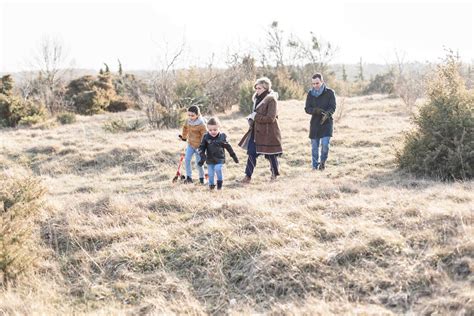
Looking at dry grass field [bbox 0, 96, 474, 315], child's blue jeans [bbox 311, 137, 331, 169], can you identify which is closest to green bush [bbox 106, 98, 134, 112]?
dry grass field [bbox 0, 96, 474, 315]

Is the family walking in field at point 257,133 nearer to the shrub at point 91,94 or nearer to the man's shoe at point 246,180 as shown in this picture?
the man's shoe at point 246,180

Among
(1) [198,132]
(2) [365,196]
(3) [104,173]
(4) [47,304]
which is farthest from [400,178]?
(3) [104,173]

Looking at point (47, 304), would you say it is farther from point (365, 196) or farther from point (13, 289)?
point (365, 196)

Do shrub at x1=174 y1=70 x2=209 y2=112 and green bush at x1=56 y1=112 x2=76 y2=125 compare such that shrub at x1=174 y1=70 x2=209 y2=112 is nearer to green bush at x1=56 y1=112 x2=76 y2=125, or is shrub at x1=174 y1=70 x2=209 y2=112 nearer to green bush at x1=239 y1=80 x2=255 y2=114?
green bush at x1=239 y1=80 x2=255 y2=114

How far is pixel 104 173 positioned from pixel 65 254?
4423mm

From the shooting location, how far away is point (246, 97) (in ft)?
59.8

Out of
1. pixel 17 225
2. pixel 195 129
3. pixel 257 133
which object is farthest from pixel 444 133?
pixel 17 225

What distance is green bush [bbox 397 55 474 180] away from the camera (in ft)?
23.4

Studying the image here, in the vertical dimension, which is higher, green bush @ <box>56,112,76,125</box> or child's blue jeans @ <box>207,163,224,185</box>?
green bush @ <box>56,112,76,125</box>

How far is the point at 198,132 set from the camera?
8.05m

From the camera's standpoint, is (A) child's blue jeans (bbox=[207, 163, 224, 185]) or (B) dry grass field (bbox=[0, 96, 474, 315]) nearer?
(B) dry grass field (bbox=[0, 96, 474, 315])

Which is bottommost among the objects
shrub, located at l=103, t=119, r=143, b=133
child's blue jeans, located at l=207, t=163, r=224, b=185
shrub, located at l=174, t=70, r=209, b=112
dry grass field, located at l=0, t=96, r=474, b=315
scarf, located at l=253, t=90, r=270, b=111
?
dry grass field, located at l=0, t=96, r=474, b=315

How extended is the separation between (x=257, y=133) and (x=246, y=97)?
10616mm

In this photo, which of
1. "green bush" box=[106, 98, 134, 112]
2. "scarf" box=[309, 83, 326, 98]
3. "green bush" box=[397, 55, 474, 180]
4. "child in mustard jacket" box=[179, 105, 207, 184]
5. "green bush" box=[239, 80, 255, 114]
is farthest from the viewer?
"green bush" box=[106, 98, 134, 112]
